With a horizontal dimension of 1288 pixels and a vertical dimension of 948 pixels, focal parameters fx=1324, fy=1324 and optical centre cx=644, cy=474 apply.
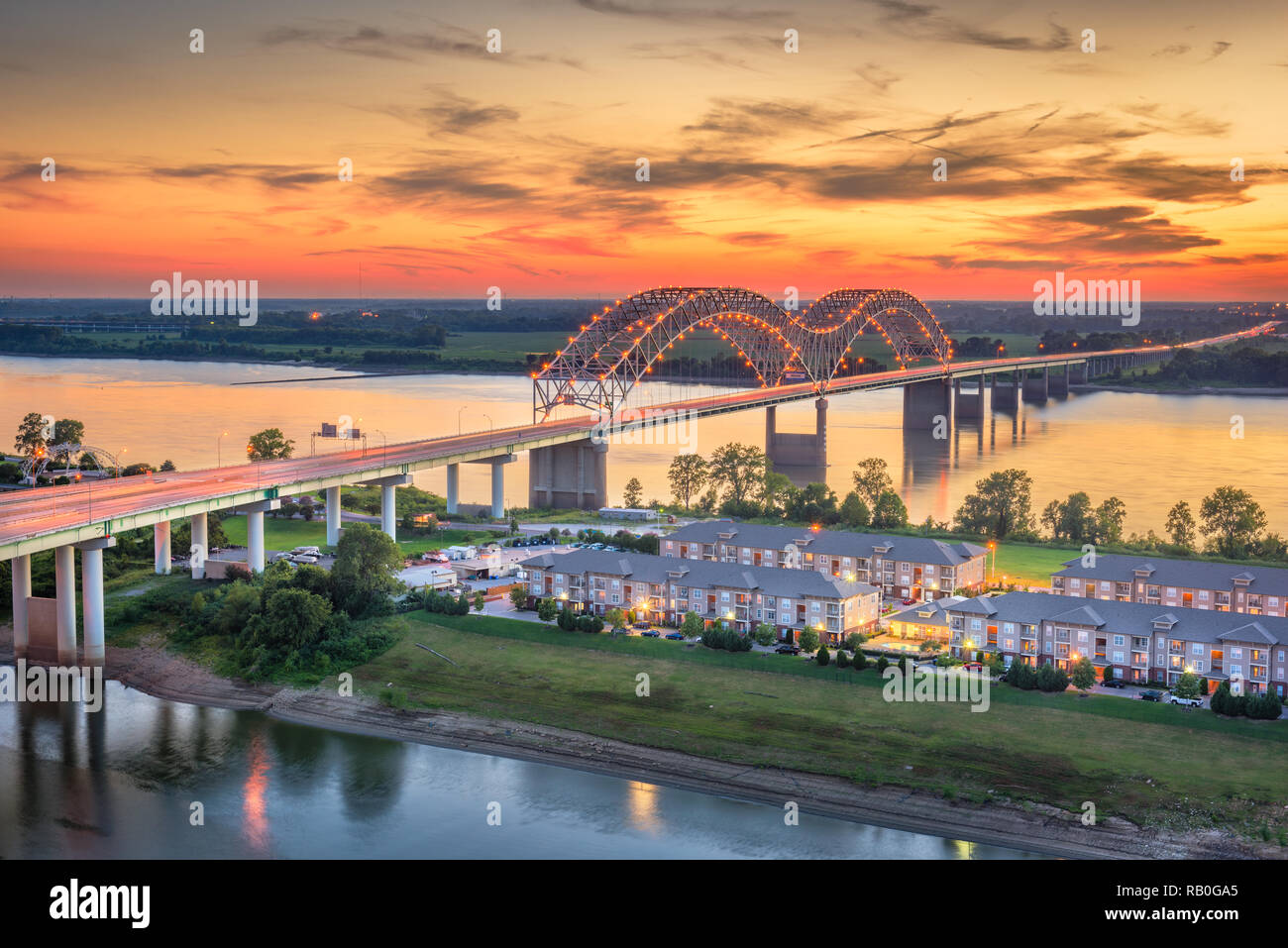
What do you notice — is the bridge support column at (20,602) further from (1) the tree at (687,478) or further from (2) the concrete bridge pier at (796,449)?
(2) the concrete bridge pier at (796,449)

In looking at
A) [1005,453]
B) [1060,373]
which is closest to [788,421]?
[1005,453]

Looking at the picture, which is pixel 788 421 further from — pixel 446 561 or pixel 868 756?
pixel 868 756

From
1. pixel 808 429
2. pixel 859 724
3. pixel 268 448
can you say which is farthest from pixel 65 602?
pixel 808 429

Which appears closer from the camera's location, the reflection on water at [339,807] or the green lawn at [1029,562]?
the reflection on water at [339,807]

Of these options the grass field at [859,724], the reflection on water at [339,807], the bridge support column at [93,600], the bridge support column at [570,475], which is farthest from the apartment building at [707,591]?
the bridge support column at [570,475]

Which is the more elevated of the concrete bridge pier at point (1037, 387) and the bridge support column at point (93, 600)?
the concrete bridge pier at point (1037, 387)

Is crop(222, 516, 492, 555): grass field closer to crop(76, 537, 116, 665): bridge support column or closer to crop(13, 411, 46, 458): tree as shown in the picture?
crop(76, 537, 116, 665): bridge support column

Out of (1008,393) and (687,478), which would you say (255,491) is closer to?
(687,478)

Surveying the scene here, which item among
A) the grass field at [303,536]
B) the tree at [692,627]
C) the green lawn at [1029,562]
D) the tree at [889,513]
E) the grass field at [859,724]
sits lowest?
the grass field at [859,724]
